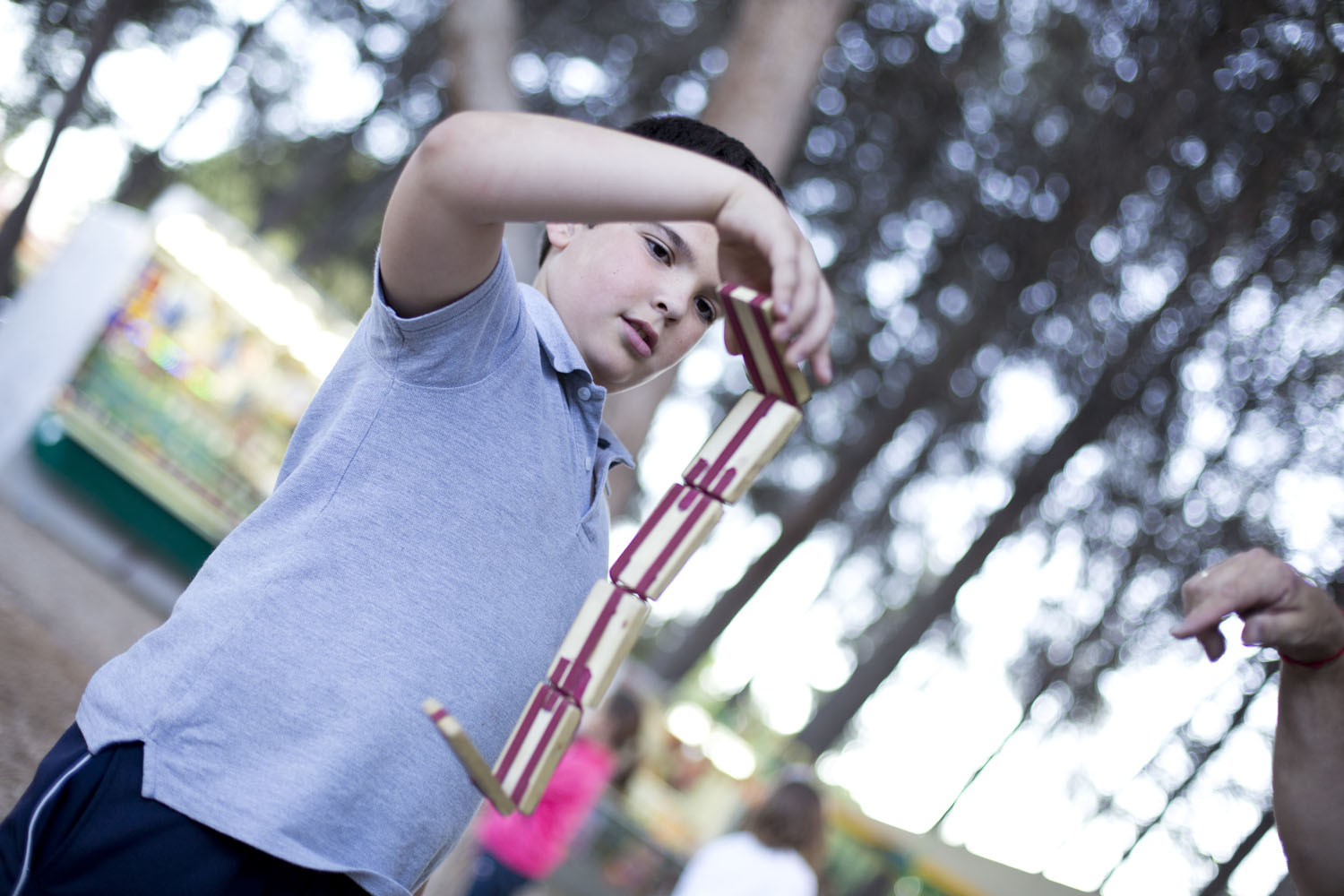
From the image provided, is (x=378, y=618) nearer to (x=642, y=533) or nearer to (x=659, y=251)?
(x=642, y=533)

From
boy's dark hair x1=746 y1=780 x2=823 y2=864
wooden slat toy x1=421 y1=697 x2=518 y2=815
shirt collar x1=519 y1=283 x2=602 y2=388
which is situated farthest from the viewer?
boy's dark hair x1=746 y1=780 x2=823 y2=864

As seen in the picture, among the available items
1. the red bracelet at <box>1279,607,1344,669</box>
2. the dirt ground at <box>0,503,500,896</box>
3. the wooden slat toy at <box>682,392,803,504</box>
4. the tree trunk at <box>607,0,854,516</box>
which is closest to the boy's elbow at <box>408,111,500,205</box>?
the wooden slat toy at <box>682,392,803,504</box>

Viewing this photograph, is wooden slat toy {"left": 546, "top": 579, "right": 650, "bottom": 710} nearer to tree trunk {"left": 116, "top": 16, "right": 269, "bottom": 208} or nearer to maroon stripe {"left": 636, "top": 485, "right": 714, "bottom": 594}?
maroon stripe {"left": 636, "top": 485, "right": 714, "bottom": 594}

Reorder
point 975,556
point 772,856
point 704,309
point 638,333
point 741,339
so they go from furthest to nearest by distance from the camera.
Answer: point 975,556, point 772,856, point 704,309, point 638,333, point 741,339

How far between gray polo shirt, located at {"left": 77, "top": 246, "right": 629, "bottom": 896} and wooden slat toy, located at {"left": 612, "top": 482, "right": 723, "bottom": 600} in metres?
0.23

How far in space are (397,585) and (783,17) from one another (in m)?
4.53

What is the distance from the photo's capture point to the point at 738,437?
1.34 metres

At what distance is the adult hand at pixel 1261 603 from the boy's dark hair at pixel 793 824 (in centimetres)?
353

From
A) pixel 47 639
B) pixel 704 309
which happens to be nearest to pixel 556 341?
pixel 704 309

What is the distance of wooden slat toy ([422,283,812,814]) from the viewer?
1271mm

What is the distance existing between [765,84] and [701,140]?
10.3 feet

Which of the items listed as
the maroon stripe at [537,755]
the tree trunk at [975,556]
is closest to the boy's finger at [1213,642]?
the maroon stripe at [537,755]

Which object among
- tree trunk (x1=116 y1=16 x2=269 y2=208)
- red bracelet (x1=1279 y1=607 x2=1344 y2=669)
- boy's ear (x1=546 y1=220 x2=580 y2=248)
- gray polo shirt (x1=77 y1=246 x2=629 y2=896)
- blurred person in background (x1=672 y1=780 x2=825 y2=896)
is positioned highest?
red bracelet (x1=1279 y1=607 x2=1344 y2=669)

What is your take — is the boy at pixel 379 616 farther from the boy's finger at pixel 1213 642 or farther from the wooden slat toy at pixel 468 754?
the boy's finger at pixel 1213 642
